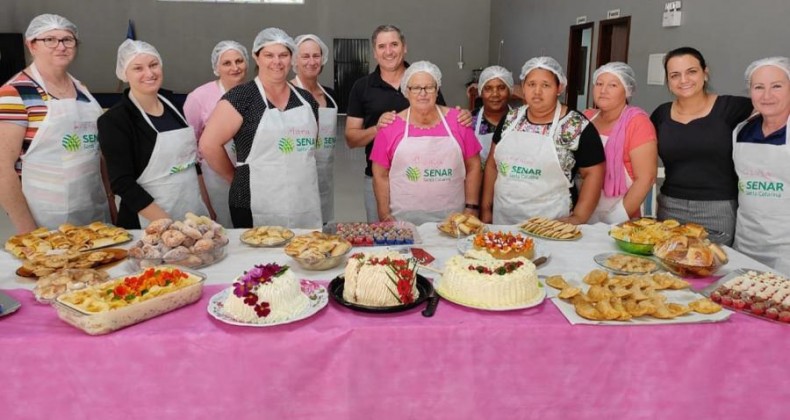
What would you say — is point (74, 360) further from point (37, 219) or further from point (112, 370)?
point (37, 219)

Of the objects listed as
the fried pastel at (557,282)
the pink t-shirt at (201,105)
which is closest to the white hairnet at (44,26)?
the pink t-shirt at (201,105)

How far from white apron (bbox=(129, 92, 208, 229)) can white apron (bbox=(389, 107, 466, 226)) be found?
41.4 inches

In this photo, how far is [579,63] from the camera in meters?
8.84

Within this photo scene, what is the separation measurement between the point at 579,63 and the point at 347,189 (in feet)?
13.7

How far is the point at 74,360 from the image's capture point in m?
1.55

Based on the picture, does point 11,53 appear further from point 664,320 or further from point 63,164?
point 664,320

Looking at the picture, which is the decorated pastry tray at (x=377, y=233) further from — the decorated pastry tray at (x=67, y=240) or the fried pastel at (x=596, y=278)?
the decorated pastry tray at (x=67, y=240)

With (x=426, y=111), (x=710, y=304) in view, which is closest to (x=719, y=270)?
(x=710, y=304)

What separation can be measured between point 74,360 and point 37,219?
5.20 feet

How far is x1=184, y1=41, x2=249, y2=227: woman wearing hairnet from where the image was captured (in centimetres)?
364

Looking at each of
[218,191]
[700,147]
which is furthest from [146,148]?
[700,147]

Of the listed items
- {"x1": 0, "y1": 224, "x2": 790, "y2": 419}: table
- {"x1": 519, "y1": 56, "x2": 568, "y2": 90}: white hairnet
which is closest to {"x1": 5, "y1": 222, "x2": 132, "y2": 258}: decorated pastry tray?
{"x1": 0, "y1": 224, "x2": 790, "y2": 419}: table

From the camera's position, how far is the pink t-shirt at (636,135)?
2.90 meters

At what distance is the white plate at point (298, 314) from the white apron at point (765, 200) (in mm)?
2022
